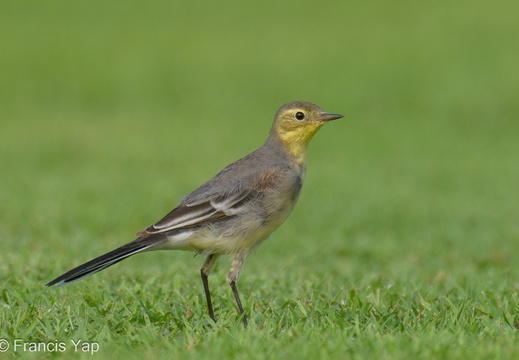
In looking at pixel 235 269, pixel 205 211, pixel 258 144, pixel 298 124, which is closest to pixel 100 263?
pixel 205 211

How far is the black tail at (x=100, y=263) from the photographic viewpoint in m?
6.00

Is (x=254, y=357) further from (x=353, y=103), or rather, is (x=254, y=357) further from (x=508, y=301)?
(x=353, y=103)

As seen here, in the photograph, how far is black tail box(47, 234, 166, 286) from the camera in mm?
5996

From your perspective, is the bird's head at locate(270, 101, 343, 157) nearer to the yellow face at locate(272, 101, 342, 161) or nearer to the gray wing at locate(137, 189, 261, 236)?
the yellow face at locate(272, 101, 342, 161)

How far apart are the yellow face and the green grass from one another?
1.21 m

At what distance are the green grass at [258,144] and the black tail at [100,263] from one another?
0.28m

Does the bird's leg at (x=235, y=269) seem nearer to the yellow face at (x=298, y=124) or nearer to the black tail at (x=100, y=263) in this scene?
the black tail at (x=100, y=263)

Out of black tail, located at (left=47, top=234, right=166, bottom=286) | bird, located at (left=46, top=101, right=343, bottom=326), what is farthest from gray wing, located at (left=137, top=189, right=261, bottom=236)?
black tail, located at (left=47, top=234, right=166, bottom=286)

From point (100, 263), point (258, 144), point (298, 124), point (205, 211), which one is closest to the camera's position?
point (100, 263)

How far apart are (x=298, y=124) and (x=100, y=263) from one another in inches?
83.9

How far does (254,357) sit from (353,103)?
18209 millimetres

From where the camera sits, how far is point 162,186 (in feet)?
49.4

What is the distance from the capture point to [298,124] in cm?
728

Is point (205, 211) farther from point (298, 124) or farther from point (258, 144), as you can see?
point (258, 144)
